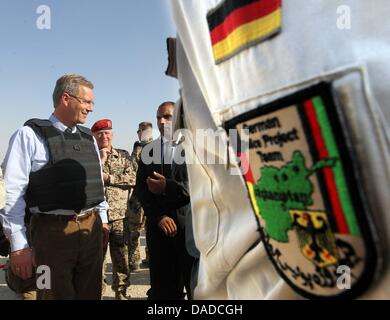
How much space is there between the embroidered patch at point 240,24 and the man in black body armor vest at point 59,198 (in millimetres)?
2005

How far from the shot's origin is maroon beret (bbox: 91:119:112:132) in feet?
13.7

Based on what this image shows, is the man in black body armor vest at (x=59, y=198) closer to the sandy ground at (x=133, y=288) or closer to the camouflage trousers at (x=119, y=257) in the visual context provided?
the camouflage trousers at (x=119, y=257)

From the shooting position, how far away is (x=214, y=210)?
0.86 meters

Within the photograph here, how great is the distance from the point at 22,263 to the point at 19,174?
56 cm

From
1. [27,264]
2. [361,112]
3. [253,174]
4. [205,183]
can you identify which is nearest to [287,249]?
[253,174]

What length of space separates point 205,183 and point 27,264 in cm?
184

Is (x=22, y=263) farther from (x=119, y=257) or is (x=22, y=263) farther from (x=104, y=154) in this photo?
(x=104, y=154)

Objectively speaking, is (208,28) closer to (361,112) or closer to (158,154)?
(361,112)

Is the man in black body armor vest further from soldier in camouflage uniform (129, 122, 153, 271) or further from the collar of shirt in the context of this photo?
soldier in camouflage uniform (129, 122, 153, 271)

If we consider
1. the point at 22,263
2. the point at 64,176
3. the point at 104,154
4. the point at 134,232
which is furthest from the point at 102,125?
the point at 22,263

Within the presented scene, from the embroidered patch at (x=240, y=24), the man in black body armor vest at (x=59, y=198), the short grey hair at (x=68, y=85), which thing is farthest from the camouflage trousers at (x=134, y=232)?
the embroidered patch at (x=240, y=24)

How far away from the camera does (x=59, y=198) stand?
2.37 m

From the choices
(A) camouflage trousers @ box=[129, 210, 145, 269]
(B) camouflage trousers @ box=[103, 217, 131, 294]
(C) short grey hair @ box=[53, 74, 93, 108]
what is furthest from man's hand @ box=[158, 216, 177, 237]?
(A) camouflage trousers @ box=[129, 210, 145, 269]

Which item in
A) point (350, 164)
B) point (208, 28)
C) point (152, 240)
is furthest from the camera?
point (152, 240)
